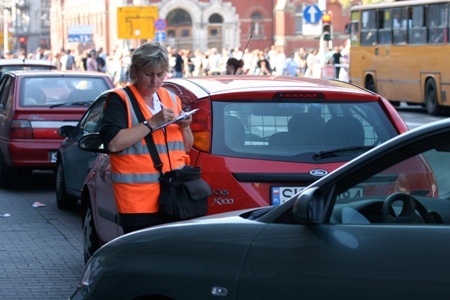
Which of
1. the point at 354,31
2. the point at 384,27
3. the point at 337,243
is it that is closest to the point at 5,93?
the point at 337,243

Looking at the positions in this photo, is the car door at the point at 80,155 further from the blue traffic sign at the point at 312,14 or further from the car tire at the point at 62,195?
the blue traffic sign at the point at 312,14

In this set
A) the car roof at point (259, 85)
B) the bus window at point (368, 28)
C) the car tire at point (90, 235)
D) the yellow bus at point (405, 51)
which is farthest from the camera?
the bus window at point (368, 28)

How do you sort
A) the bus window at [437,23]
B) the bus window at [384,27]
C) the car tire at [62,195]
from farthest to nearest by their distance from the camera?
the bus window at [384,27], the bus window at [437,23], the car tire at [62,195]

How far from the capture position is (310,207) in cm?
465

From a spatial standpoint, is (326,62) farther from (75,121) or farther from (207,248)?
(207,248)

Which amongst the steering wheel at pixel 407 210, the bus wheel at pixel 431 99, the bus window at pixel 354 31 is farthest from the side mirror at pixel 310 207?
the bus window at pixel 354 31

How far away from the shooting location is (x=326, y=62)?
4719 centimetres

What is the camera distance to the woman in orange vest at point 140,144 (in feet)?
21.6

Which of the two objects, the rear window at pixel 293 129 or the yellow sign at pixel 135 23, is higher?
the yellow sign at pixel 135 23

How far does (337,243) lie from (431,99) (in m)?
28.9

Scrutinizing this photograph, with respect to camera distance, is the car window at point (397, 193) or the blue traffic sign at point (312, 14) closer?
the car window at point (397, 193)

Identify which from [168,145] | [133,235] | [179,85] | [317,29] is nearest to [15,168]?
[179,85]

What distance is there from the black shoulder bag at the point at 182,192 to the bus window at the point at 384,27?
29506mm

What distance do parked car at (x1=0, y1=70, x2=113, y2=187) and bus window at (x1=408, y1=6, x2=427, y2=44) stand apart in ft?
61.5
